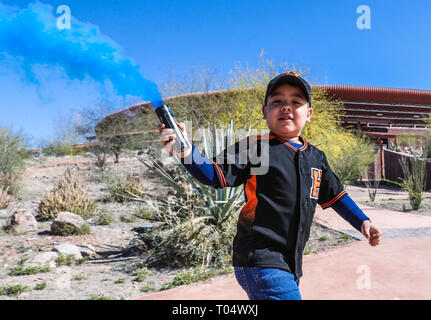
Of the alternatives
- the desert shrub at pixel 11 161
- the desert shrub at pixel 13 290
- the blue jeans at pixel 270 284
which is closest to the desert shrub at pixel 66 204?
the desert shrub at pixel 11 161

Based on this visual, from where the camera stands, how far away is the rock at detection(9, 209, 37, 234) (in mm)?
7098

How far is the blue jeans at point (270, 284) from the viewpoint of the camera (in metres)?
1.56

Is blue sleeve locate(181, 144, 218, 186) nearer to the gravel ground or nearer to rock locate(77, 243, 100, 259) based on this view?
the gravel ground

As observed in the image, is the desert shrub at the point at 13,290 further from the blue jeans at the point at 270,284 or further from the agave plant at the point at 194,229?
the blue jeans at the point at 270,284

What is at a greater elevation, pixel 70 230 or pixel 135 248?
pixel 70 230

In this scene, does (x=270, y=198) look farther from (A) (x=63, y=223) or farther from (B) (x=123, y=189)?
(B) (x=123, y=189)

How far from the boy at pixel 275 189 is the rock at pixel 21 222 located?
6.71 m

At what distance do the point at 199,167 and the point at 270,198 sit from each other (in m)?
0.39

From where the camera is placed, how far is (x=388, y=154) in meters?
24.2

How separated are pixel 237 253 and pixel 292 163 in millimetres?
532

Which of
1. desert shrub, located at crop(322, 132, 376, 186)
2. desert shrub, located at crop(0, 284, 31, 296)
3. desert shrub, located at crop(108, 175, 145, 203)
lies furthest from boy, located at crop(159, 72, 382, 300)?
desert shrub, located at crop(322, 132, 376, 186)

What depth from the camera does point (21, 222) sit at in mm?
7199

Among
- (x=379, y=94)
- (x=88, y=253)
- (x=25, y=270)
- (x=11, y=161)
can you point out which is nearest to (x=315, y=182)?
(x=25, y=270)
